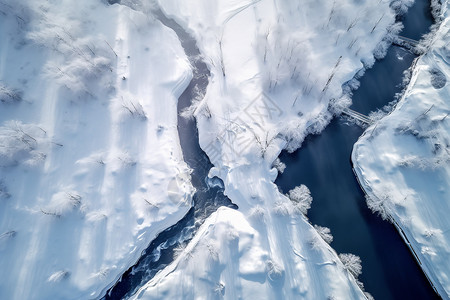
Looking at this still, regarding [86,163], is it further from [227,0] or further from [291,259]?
[227,0]

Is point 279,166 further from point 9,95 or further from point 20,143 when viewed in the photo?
point 9,95

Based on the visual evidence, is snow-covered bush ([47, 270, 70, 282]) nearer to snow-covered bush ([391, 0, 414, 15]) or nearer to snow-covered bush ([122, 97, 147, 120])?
snow-covered bush ([122, 97, 147, 120])

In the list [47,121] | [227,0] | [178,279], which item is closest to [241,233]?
[178,279]

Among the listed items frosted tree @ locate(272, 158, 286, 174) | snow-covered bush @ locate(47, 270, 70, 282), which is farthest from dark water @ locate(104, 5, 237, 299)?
Result: frosted tree @ locate(272, 158, 286, 174)

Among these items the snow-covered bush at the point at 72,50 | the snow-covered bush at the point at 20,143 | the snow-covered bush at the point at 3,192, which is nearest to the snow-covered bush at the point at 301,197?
the snow-covered bush at the point at 72,50

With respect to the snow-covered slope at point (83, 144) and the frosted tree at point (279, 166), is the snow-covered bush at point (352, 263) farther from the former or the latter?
the snow-covered slope at point (83, 144)

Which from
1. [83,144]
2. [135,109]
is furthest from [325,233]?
[83,144]
